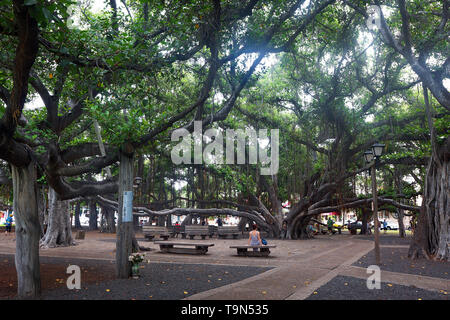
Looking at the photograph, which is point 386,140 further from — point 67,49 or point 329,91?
point 67,49

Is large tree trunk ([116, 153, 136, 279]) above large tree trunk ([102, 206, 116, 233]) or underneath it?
above

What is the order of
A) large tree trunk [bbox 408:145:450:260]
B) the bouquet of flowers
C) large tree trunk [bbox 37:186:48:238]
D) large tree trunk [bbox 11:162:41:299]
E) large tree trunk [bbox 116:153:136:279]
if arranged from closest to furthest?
large tree trunk [bbox 11:162:41:299] → the bouquet of flowers → large tree trunk [bbox 116:153:136:279] → large tree trunk [bbox 408:145:450:260] → large tree trunk [bbox 37:186:48:238]

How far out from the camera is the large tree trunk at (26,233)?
243 inches

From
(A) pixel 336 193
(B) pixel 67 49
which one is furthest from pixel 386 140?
(B) pixel 67 49

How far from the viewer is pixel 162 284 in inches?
285

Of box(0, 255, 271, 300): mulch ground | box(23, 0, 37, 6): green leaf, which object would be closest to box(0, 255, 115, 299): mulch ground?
box(0, 255, 271, 300): mulch ground

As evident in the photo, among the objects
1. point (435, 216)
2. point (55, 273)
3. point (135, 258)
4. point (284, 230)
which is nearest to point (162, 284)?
point (135, 258)

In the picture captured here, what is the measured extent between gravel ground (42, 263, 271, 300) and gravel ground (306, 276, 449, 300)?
206cm

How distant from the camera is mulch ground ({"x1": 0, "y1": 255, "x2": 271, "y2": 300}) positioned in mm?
6254
